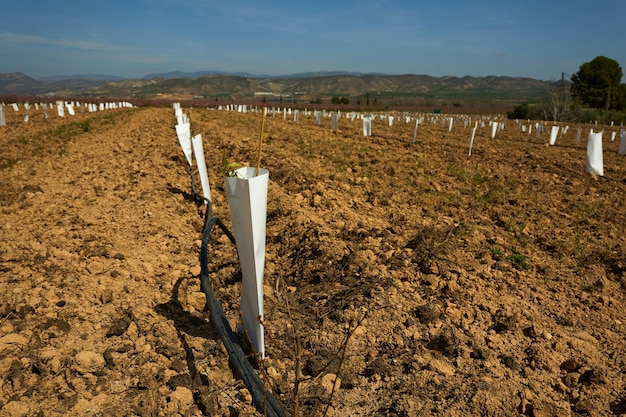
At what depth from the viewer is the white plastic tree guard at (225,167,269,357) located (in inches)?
81.0

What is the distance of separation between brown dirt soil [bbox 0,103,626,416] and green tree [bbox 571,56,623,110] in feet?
170

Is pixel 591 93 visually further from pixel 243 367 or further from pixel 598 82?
pixel 243 367

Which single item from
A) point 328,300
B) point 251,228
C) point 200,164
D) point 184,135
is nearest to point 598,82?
point 184,135

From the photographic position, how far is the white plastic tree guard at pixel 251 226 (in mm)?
2057

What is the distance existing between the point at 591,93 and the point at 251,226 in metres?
59.5

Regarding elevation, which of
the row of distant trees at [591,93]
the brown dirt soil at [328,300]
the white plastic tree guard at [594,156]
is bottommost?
the brown dirt soil at [328,300]

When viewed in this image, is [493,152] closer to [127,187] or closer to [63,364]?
[127,187]

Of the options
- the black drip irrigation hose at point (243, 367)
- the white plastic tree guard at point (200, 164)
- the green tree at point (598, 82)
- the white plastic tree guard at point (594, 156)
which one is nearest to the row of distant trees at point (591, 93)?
the green tree at point (598, 82)

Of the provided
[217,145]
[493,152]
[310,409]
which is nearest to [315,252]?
[310,409]

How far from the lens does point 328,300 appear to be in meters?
3.30

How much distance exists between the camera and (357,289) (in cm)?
342

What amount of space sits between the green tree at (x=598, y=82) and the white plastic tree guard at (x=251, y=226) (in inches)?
2171

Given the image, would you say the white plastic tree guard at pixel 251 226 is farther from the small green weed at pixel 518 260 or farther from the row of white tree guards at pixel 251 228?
the small green weed at pixel 518 260

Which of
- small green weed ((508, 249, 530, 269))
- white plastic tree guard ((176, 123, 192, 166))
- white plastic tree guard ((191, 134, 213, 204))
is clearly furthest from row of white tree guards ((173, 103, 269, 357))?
→ white plastic tree guard ((176, 123, 192, 166))
